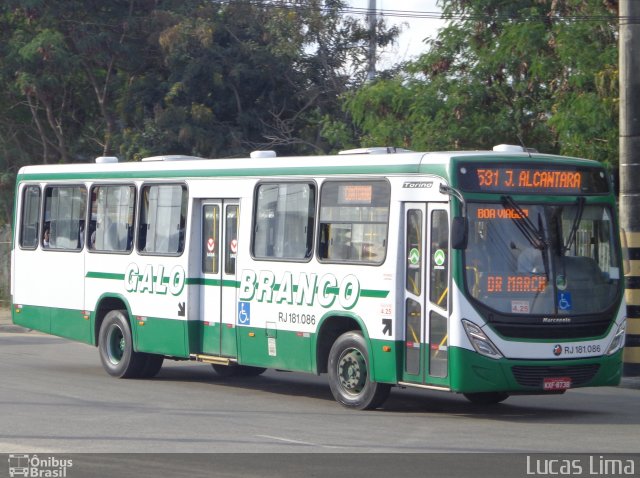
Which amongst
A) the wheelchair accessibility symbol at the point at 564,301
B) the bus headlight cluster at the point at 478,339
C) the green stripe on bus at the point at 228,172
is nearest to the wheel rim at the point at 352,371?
the bus headlight cluster at the point at 478,339

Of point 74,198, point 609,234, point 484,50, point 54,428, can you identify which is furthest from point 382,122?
point 54,428

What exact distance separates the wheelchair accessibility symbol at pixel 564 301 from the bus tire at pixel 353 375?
2.09 meters

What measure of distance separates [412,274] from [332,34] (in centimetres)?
1742

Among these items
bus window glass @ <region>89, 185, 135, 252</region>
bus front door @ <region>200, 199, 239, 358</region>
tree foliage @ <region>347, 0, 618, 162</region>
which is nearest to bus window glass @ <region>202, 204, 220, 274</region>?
bus front door @ <region>200, 199, 239, 358</region>

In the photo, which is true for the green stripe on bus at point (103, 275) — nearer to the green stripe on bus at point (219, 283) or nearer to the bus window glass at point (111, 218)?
the green stripe on bus at point (219, 283)

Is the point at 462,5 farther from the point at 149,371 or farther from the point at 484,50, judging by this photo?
the point at 149,371

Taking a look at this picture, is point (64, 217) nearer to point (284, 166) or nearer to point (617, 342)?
point (284, 166)

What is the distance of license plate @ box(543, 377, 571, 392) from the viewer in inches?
491

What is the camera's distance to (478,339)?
1225 centimetres

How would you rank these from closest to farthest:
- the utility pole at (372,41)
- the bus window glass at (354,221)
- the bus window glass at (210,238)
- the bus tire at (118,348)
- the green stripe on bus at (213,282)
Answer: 1. the bus window glass at (354,221)
2. the green stripe on bus at (213,282)
3. the bus window glass at (210,238)
4. the bus tire at (118,348)
5. the utility pole at (372,41)

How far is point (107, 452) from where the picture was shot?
33.5ft

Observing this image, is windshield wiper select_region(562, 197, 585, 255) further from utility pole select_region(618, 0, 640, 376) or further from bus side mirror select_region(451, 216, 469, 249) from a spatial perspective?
utility pole select_region(618, 0, 640, 376)

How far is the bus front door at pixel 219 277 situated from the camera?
1510 centimetres

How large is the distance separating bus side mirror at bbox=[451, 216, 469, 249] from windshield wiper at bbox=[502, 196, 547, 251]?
0.71 metres
